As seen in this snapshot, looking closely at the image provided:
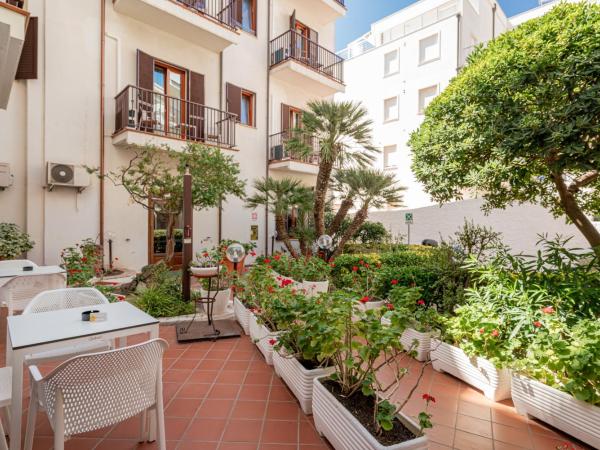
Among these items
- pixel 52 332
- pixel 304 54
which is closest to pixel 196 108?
pixel 304 54

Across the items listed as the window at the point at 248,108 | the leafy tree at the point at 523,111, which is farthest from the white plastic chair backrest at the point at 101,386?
the window at the point at 248,108

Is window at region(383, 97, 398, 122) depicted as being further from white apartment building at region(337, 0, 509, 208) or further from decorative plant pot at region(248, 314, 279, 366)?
decorative plant pot at region(248, 314, 279, 366)

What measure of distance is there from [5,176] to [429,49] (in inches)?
614

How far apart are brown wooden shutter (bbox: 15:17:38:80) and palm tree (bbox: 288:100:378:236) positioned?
5.15 meters

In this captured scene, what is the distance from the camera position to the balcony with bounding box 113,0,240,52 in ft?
24.7

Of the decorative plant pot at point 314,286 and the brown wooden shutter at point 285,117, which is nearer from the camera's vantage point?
the decorative plant pot at point 314,286

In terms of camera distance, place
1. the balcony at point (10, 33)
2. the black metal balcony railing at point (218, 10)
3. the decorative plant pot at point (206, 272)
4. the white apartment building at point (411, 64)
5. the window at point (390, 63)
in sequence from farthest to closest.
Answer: the window at point (390, 63), the white apartment building at point (411, 64), the black metal balcony railing at point (218, 10), the decorative plant pot at point (206, 272), the balcony at point (10, 33)

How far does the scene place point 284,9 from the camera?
11.1 m

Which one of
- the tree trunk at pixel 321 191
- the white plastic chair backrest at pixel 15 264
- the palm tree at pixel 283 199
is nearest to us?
the white plastic chair backrest at pixel 15 264

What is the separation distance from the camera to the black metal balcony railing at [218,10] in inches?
331

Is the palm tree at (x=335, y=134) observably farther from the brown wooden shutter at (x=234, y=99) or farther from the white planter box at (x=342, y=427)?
the white planter box at (x=342, y=427)

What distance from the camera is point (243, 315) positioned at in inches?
174

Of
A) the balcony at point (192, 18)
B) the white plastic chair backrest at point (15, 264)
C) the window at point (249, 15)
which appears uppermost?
the window at point (249, 15)

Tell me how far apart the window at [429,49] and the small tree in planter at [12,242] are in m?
15.5
